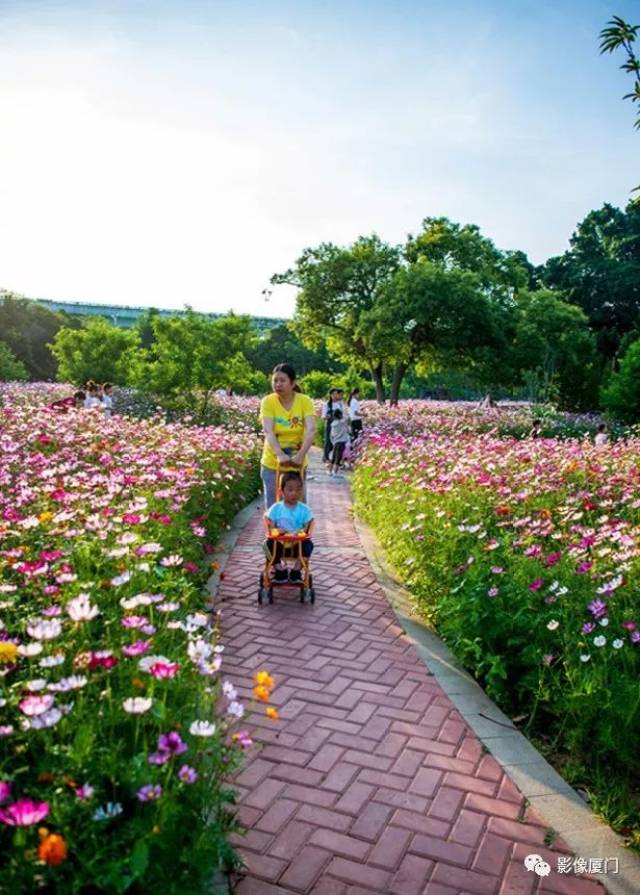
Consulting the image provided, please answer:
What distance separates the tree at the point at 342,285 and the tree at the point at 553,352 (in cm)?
498

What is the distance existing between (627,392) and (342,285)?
1075 centimetres

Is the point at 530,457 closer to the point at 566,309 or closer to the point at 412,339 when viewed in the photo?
the point at 412,339

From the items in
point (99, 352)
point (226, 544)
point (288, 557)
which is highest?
point (99, 352)

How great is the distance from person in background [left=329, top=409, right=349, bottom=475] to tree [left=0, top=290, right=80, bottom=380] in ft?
106

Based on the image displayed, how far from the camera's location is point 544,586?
3977 millimetres

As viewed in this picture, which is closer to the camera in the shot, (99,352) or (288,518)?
(288,518)

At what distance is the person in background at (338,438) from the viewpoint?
12.4 metres

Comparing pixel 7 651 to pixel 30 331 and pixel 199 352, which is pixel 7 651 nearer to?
Result: pixel 199 352

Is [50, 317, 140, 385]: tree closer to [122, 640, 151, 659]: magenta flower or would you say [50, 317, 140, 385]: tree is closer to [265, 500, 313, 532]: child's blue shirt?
[265, 500, 313, 532]: child's blue shirt

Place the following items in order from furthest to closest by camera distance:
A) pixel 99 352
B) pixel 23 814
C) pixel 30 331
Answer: pixel 30 331, pixel 99 352, pixel 23 814

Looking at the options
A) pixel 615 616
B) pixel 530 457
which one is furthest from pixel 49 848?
pixel 530 457

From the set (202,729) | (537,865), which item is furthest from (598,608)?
(202,729)

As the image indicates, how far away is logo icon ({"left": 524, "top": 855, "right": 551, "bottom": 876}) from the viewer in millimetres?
2500

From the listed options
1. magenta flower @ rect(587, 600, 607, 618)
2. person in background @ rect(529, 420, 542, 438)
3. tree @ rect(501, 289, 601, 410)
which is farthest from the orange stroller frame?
tree @ rect(501, 289, 601, 410)
